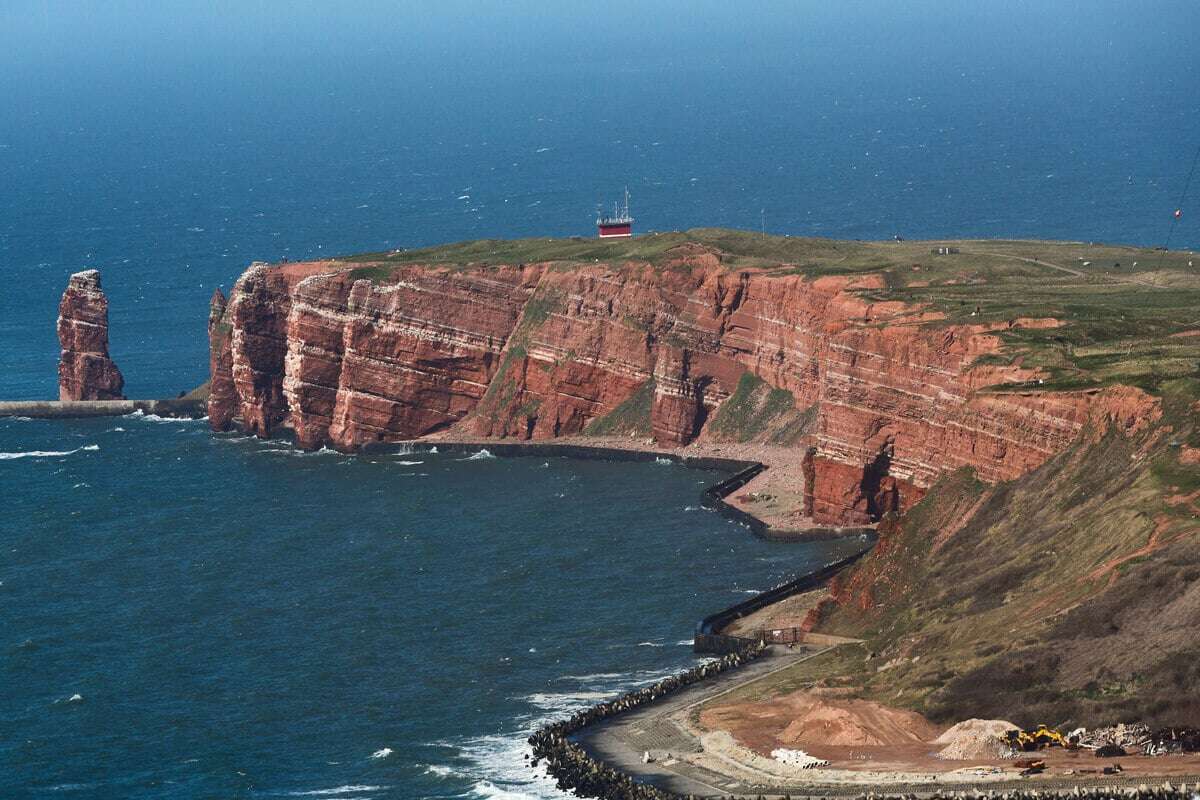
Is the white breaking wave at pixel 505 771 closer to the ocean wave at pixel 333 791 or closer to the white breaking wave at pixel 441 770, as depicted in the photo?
the white breaking wave at pixel 441 770

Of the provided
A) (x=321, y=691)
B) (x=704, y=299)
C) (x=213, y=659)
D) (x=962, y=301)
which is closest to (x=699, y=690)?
(x=321, y=691)

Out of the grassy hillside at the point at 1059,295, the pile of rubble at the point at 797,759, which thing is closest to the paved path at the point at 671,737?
the pile of rubble at the point at 797,759

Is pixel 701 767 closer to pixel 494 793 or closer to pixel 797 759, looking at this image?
pixel 797 759

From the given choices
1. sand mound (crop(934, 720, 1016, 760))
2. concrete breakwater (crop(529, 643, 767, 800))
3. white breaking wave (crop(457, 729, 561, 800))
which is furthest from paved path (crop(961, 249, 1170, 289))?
sand mound (crop(934, 720, 1016, 760))

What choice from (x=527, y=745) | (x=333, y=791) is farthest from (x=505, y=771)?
(x=333, y=791)

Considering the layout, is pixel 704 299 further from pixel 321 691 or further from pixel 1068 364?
pixel 321 691

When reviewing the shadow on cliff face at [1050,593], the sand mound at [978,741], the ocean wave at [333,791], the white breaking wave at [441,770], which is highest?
the shadow on cliff face at [1050,593]
